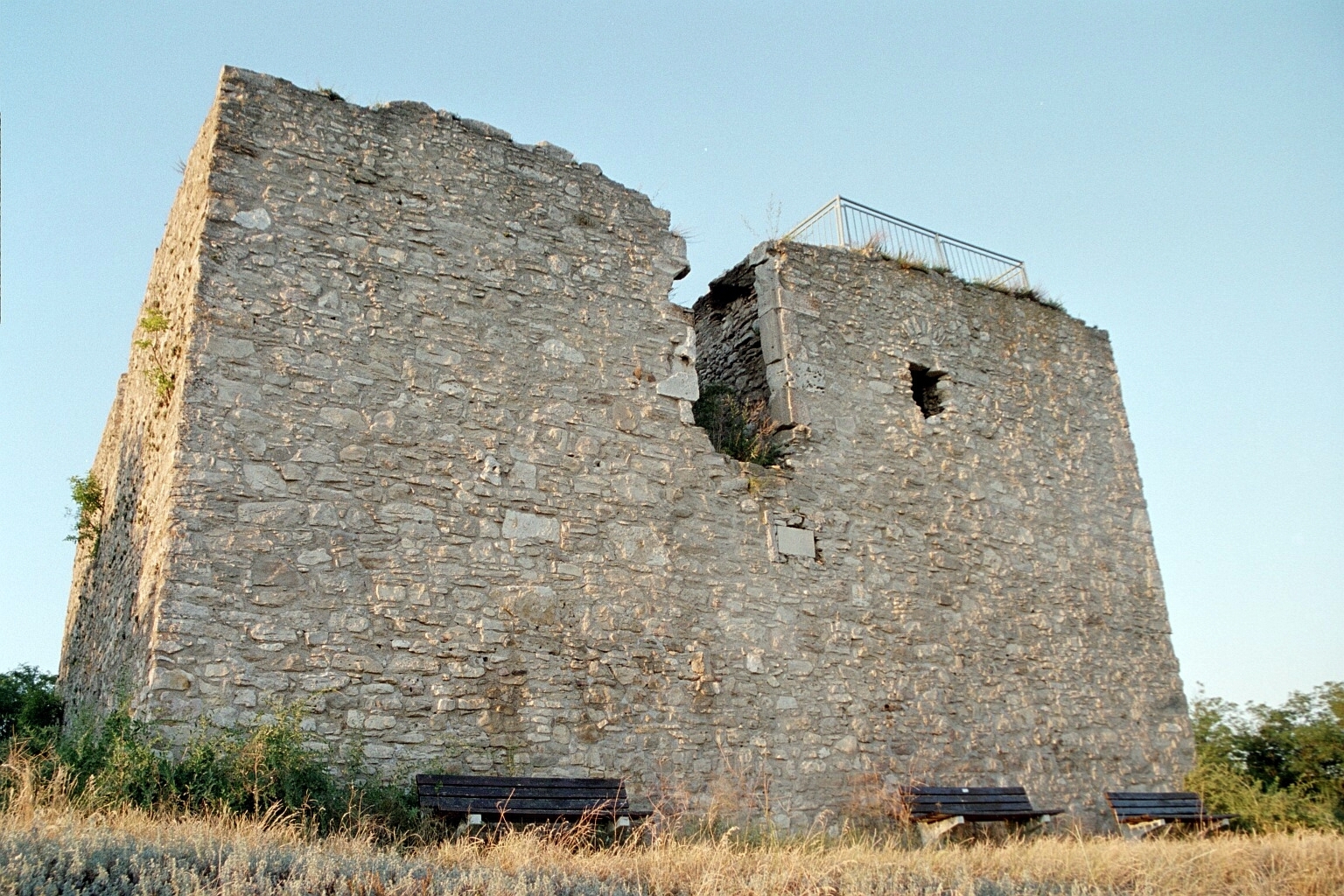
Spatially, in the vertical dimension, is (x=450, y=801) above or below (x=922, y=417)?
below

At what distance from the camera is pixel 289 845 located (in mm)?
4883

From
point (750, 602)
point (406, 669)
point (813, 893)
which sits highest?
point (750, 602)

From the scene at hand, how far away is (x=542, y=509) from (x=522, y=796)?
1888 millimetres

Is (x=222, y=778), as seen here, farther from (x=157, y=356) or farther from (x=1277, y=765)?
(x=1277, y=765)

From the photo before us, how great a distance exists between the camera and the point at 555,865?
5.09 m

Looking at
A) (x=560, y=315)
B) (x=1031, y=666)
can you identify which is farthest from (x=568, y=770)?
(x=1031, y=666)

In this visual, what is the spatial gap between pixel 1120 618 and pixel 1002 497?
6.02 feet

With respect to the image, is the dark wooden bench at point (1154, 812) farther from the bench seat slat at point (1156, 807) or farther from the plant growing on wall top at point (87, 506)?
the plant growing on wall top at point (87, 506)

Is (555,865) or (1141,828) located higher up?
(555,865)

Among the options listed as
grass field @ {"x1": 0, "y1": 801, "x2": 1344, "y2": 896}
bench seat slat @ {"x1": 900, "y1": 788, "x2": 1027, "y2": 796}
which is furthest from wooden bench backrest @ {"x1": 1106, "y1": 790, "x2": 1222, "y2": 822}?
grass field @ {"x1": 0, "y1": 801, "x2": 1344, "y2": 896}

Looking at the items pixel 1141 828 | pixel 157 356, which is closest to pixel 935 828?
pixel 1141 828

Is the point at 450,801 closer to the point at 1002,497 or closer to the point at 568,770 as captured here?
the point at 568,770

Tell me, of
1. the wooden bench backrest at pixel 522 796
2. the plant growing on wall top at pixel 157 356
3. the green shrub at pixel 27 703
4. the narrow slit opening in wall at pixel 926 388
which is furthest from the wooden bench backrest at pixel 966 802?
the green shrub at pixel 27 703

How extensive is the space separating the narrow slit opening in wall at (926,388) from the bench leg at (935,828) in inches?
145
